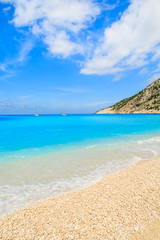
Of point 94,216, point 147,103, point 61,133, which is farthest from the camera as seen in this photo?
point 147,103

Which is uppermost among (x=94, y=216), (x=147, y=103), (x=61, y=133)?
(x=147, y=103)

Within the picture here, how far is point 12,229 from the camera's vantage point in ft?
13.7

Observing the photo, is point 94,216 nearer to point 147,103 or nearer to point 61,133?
point 61,133

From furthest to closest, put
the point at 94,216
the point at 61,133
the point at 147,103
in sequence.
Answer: the point at 147,103, the point at 61,133, the point at 94,216

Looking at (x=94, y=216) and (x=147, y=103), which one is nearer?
(x=94, y=216)

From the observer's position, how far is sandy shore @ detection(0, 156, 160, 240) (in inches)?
152

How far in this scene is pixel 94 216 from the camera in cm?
450

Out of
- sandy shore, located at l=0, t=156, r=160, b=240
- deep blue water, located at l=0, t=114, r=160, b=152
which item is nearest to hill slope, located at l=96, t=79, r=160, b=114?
deep blue water, located at l=0, t=114, r=160, b=152

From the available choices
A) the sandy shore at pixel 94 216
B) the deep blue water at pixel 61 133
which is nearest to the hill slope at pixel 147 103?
the deep blue water at pixel 61 133

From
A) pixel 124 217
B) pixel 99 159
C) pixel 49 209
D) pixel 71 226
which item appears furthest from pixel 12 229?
pixel 99 159

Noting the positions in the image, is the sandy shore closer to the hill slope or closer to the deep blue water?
the deep blue water

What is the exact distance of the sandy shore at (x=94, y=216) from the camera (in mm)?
3867

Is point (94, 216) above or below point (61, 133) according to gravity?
above

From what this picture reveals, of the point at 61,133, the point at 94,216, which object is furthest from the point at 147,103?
the point at 94,216
